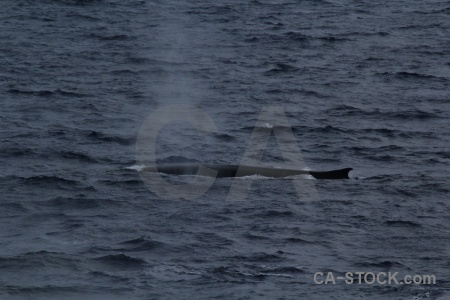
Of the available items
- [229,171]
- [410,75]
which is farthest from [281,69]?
[229,171]

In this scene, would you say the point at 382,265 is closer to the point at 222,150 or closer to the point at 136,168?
the point at 136,168

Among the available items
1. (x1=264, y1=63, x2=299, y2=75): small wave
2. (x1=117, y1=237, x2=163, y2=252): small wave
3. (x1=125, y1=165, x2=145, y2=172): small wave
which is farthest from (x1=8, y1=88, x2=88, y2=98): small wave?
(x1=117, y1=237, x2=163, y2=252): small wave

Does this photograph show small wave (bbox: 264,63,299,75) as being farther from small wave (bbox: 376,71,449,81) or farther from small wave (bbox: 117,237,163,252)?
small wave (bbox: 117,237,163,252)

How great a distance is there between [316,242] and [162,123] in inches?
633

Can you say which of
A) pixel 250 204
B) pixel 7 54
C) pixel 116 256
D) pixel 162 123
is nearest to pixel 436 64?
pixel 162 123

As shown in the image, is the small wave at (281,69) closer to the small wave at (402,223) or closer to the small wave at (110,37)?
the small wave at (110,37)

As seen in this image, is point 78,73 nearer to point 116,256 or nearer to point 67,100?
point 67,100

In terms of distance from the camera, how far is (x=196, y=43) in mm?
63156

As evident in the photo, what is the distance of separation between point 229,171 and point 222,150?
3.82 metres

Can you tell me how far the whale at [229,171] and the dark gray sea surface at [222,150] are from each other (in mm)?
509

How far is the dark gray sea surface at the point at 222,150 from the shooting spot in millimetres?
27641

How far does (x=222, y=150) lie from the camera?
4006 centimetres

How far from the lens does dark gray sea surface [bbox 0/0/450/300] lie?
90.7 ft

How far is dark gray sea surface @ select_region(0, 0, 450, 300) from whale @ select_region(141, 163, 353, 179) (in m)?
0.51
